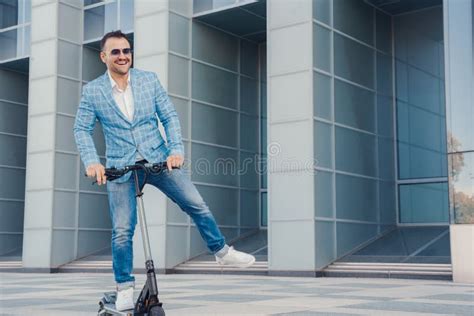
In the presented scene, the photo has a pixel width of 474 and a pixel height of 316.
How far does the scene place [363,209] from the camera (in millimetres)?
15398

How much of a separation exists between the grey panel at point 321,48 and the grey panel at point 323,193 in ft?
7.51

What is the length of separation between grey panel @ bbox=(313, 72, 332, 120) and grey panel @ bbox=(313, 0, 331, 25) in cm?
122

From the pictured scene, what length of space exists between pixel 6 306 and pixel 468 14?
337 inches

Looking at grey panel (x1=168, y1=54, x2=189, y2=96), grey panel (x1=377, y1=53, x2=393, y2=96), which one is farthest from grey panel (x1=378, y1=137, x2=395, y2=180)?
grey panel (x1=168, y1=54, x2=189, y2=96)

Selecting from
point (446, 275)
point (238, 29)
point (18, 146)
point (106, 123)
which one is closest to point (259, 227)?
point (238, 29)

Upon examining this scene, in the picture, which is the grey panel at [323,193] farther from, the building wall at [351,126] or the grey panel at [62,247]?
the grey panel at [62,247]

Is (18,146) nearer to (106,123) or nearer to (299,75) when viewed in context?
(299,75)

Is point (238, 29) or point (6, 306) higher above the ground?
point (238, 29)

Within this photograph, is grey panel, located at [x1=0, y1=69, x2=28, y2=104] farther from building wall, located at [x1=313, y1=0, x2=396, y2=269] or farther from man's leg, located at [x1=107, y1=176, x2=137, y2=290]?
man's leg, located at [x1=107, y1=176, x2=137, y2=290]

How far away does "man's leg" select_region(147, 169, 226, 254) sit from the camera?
4453mm

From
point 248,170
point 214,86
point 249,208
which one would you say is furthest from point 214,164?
point 214,86

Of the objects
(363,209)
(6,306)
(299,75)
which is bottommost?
(6,306)

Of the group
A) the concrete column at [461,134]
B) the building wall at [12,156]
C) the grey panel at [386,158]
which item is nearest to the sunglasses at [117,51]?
the concrete column at [461,134]

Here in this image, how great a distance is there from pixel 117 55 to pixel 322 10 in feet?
34.2
